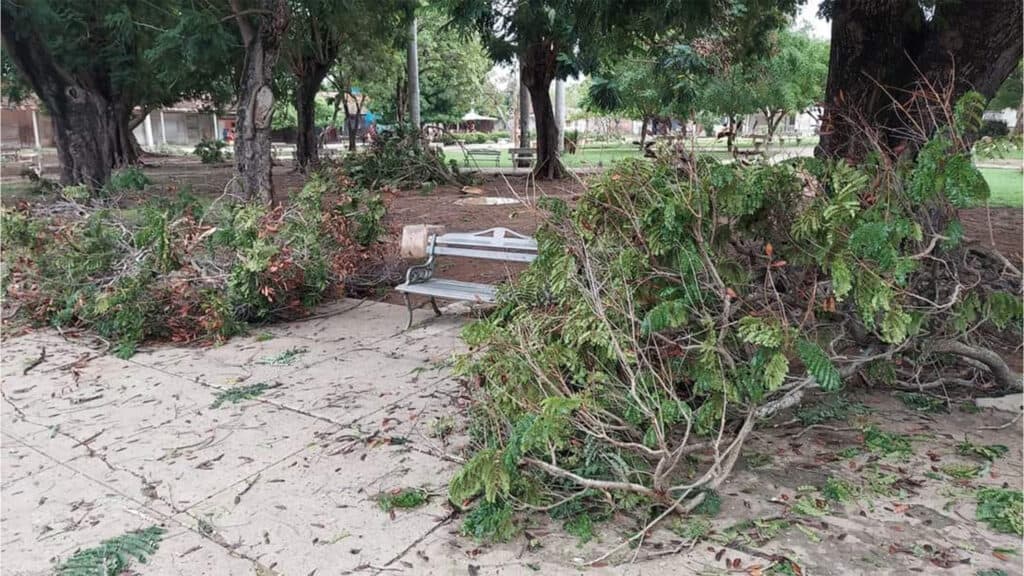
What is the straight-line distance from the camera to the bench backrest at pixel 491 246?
18.0ft

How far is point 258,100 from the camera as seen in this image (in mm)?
8805

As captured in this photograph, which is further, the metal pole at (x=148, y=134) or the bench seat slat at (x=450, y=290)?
the metal pole at (x=148, y=134)

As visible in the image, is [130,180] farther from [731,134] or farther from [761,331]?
[761,331]

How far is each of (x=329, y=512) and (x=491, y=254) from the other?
2.91 m

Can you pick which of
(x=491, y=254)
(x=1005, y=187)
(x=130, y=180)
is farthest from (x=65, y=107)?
(x=1005, y=187)

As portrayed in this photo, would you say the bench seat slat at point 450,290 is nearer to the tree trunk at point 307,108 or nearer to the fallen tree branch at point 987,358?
the fallen tree branch at point 987,358

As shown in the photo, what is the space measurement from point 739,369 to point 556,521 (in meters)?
1.01

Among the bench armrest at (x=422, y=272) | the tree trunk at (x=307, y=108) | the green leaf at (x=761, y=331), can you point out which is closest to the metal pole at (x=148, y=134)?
the tree trunk at (x=307, y=108)

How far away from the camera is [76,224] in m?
6.34

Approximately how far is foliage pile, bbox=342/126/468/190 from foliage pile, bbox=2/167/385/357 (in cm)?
946

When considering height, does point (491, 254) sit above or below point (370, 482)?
above

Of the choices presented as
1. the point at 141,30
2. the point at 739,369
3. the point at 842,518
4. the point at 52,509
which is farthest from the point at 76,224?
the point at 141,30

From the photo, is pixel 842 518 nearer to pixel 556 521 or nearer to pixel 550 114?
pixel 556 521

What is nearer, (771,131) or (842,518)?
(842,518)
